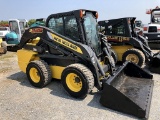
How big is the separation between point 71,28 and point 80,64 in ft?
3.36

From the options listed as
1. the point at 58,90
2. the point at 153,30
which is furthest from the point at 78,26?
the point at 153,30

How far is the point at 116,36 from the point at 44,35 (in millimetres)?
3561

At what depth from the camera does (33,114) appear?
406 cm

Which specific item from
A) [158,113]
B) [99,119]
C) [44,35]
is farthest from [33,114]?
[158,113]

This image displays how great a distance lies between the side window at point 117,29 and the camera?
7806mm

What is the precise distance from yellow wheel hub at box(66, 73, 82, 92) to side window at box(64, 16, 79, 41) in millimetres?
990

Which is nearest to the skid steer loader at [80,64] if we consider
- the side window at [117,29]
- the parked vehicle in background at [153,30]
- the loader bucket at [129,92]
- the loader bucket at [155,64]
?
the loader bucket at [129,92]

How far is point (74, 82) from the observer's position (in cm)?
472

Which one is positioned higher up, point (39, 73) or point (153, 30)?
point (153, 30)

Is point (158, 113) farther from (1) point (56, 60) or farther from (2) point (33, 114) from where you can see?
(1) point (56, 60)

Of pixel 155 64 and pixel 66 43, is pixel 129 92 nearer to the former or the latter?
pixel 66 43

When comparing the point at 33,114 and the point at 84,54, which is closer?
the point at 33,114

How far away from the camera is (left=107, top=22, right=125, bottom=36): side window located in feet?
25.6

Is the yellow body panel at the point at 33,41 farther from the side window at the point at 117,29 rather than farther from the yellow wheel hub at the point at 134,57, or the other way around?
the yellow wheel hub at the point at 134,57
